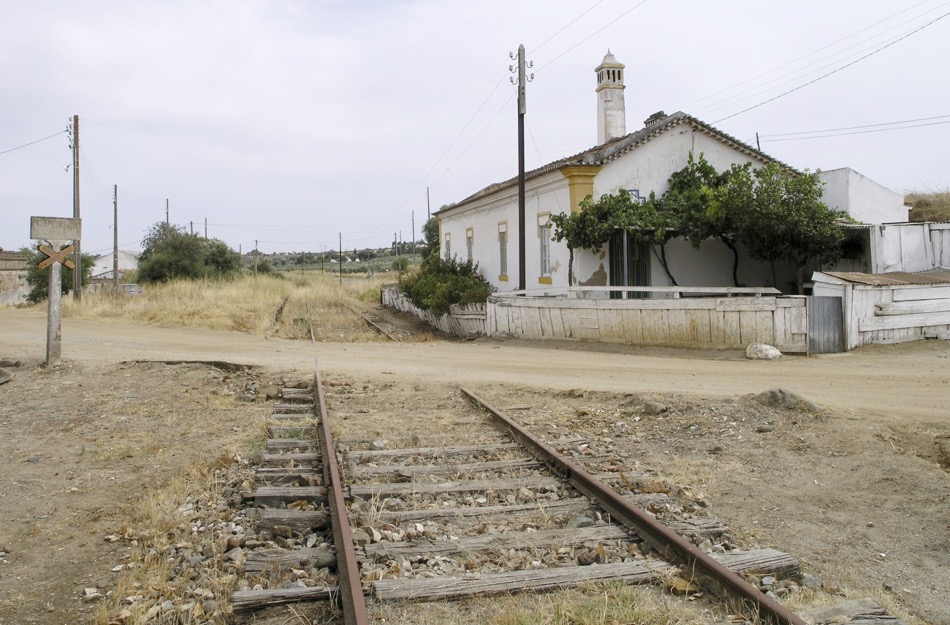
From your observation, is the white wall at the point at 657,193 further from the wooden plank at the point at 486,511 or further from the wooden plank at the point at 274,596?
the wooden plank at the point at 274,596

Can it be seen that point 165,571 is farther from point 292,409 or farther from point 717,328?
point 717,328

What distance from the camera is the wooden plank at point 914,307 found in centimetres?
1522

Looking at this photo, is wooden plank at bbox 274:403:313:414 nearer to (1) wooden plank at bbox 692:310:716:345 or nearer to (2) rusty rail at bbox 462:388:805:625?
(2) rusty rail at bbox 462:388:805:625

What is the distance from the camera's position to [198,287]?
3522cm

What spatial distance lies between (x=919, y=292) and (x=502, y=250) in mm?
14668

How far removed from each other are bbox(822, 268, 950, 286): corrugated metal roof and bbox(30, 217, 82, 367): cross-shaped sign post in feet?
47.4

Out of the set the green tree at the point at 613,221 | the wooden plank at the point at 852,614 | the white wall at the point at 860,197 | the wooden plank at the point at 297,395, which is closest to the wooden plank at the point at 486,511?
the wooden plank at the point at 852,614

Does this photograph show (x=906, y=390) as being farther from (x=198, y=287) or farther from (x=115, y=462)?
(x=198, y=287)

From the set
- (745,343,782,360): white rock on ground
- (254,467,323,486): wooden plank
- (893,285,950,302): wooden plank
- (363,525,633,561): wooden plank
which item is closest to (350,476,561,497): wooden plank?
(254,467,323,486): wooden plank

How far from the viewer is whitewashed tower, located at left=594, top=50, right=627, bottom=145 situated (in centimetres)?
2553

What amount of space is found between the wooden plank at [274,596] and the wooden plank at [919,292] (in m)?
14.4

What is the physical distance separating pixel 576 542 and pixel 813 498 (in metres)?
2.42

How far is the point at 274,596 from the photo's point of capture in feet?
13.6

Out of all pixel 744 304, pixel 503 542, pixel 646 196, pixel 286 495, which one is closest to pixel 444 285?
pixel 646 196
